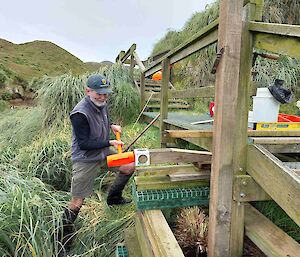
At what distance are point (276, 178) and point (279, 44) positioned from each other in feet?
2.22

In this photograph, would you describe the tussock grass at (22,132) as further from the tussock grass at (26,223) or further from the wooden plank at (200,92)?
the wooden plank at (200,92)

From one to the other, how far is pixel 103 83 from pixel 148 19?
1497 centimetres

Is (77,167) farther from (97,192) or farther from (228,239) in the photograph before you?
(228,239)

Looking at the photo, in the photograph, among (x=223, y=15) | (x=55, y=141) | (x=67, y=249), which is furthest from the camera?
(x=55, y=141)

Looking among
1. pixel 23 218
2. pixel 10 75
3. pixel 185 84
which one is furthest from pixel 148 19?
pixel 23 218

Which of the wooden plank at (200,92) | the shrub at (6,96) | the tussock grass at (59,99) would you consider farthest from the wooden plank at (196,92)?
the shrub at (6,96)

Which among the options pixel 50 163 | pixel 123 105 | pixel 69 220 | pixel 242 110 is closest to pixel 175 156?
pixel 242 110

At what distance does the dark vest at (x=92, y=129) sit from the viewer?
9.71 feet

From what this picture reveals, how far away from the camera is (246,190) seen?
5.76 ft

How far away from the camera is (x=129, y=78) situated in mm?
7840

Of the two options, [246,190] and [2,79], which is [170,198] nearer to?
[246,190]

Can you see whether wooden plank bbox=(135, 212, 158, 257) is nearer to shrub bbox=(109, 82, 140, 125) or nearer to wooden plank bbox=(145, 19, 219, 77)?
wooden plank bbox=(145, 19, 219, 77)

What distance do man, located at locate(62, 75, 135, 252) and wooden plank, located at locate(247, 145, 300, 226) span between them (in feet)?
4.97

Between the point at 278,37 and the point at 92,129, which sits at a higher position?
the point at 278,37
